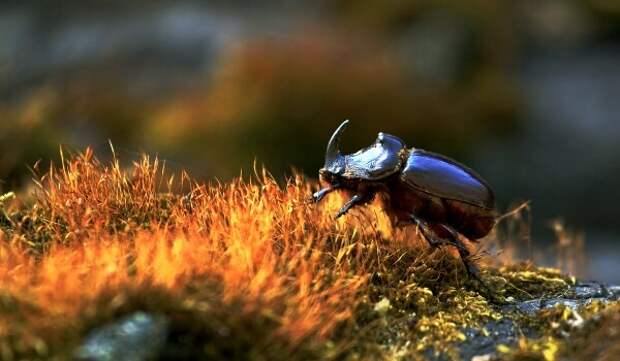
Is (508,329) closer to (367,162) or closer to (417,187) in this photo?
(417,187)

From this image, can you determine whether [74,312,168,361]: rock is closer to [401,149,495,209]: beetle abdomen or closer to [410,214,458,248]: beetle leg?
[410,214,458,248]: beetle leg

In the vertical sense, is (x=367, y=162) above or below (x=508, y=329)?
above

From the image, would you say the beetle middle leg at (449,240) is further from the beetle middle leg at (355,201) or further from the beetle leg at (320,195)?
the beetle leg at (320,195)

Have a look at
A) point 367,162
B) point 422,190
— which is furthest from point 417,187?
point 367,162

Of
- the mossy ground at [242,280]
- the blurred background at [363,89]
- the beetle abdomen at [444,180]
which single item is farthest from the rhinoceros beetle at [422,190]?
the blurred background at [363,89]

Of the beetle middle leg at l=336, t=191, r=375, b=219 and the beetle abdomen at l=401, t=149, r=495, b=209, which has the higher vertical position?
the beetle abdomen at l=401, t=149, r=495, b=209

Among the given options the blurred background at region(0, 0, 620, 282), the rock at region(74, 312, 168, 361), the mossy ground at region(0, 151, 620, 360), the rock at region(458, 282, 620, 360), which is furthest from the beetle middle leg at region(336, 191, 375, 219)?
the blurred background at region(0, 0, 620, 282)
